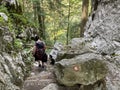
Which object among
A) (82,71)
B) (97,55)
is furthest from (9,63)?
(97,55)

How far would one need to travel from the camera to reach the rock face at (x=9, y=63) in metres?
6.77

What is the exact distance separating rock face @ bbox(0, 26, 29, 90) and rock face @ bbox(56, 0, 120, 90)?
1.53 meters

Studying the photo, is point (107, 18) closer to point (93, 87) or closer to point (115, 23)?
point (115, 23)

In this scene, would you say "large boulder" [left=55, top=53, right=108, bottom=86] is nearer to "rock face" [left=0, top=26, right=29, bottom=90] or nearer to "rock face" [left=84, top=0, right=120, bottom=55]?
"rock face" [left=0, top=26, right=29, bottom=90]

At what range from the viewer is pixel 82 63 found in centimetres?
638

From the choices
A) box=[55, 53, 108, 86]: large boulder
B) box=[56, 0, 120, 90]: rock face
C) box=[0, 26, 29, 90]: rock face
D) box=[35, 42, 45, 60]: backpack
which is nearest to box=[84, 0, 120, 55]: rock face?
box=[56, 0, 120, 90]: rock face

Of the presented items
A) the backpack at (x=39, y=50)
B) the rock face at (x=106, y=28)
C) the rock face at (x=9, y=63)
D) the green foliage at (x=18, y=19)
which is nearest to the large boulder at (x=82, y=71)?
the rock face at (x=9, y=63)

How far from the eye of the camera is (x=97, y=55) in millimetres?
7238

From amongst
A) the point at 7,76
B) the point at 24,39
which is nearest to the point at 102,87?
the point at 7,76

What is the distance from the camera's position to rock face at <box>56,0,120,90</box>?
639 cm

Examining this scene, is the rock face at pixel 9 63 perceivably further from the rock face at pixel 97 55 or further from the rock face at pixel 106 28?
the rock face at pixel 106 28

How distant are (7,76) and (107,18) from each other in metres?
6.23

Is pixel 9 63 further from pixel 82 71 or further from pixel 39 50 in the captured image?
pixel 39 50

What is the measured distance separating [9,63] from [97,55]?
306 cm
